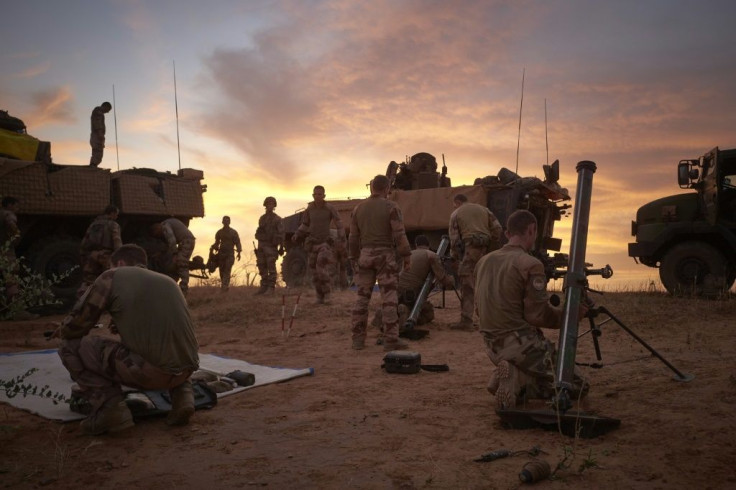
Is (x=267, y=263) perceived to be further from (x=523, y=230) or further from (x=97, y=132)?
(x=523, y=230)

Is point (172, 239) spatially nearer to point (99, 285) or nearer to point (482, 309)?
point (99, 285)

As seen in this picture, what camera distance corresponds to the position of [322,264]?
11.2 metres

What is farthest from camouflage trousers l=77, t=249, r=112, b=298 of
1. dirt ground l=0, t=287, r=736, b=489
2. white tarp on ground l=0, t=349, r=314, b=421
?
dirt ground l=0, t=287, r=736, b=489

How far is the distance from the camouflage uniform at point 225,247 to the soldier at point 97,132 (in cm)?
363

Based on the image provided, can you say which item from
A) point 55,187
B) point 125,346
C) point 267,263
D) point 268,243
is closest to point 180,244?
point 268,243

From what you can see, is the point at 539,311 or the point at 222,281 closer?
the point at 539,311

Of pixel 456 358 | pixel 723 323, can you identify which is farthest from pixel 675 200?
pixel 456 358

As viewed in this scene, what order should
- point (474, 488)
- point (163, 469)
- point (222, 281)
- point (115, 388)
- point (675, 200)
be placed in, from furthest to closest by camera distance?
point (222, 281)
point (675, 200)
point (115, 388)
point (163, 469)
point (474, 488)

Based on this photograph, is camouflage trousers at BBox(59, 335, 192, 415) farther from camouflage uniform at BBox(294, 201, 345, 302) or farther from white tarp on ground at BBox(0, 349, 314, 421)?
camouflage uniform at BBox(294, 201, 345, 302)

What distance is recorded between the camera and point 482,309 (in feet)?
14.2

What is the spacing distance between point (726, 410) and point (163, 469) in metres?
3.61

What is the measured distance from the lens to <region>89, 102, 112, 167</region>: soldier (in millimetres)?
12078

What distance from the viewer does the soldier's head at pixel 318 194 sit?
11164mm

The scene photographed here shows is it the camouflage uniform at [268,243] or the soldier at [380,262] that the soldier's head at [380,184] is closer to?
the soldier at [380,262]
